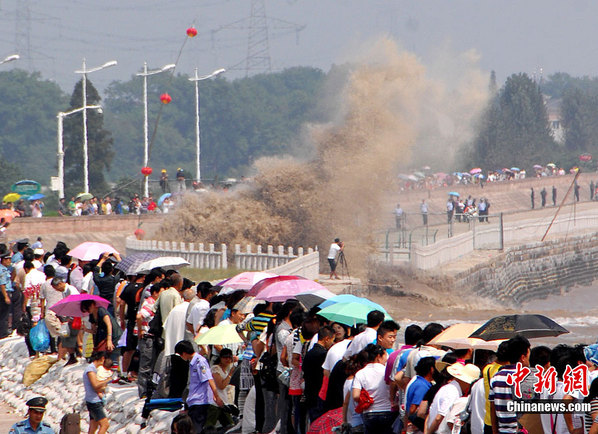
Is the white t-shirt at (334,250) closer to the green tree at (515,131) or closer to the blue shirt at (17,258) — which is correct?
the blue shirt at (17,258)

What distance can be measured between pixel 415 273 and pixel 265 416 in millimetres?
27384

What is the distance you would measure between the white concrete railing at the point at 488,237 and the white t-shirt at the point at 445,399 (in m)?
29.4

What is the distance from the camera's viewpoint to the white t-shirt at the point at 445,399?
25.5 feet

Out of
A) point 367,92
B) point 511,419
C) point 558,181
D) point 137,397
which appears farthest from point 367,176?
point 558,181

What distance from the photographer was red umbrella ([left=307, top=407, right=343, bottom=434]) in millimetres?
9234

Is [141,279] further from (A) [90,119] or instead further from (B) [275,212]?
(A) [90,119]

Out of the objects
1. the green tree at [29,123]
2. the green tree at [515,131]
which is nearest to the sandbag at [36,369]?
the green tree at [515,131]

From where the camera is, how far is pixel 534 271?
51969 millimetres

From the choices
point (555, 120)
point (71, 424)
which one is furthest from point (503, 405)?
point (555, 120)

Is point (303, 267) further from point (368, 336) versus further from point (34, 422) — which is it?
point (34, 422)

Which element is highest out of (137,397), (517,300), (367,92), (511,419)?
(367,92)

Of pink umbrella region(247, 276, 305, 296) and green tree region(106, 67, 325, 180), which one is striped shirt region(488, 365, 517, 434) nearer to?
pink umbrella region(247, 276, 305, 296)

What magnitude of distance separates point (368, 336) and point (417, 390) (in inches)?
45.9

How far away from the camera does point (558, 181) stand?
265 feet
